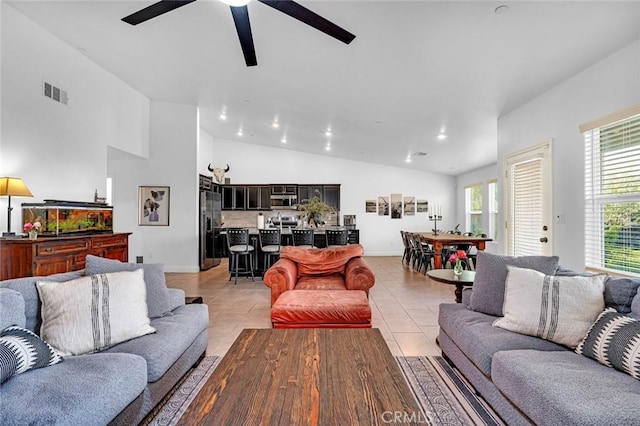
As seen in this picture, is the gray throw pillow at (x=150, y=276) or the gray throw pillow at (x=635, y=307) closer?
the gray throw pillow at (x=635, y=307)

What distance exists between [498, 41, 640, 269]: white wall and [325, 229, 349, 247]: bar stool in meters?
3.50

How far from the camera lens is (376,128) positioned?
607 cm

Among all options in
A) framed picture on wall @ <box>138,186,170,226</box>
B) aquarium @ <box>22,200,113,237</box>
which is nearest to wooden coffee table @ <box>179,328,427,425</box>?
aquarium @ <box>22,200,113,237</box>

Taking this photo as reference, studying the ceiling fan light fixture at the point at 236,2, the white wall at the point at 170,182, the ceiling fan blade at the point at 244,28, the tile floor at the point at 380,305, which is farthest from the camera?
the white wall at the point at 170,182

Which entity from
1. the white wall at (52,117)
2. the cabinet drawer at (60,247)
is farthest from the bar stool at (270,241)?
the white wall at (52,117)

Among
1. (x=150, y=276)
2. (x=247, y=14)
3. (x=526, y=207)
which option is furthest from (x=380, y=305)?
(x=247, y=14)

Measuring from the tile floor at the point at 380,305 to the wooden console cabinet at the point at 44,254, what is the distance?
1556 mm

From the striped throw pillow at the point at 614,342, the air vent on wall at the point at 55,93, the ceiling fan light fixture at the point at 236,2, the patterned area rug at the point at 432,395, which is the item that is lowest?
the patterned area rug at the point at 432,395

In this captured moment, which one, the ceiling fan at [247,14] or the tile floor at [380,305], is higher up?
the ceiling fan at [247,14]

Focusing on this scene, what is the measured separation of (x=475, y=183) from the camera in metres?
8.66

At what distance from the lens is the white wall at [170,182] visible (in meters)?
6.66

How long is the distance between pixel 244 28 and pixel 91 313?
7.57ft

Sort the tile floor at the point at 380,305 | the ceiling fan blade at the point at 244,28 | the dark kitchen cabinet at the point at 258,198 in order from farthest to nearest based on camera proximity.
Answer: the dark kitchen cabinet at the point at 258,198, the tile floor at the point at 380,305, the ceiling fan blade at the point at 244,28

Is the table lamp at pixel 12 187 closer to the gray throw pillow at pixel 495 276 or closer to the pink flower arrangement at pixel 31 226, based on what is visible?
the pink flower arrangement at pixel 31 226
